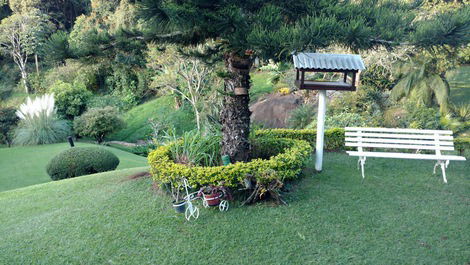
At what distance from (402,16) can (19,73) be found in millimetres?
23942

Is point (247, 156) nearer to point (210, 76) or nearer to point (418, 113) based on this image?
point (418, 113)

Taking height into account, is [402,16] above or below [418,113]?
above

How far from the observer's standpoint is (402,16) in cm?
379

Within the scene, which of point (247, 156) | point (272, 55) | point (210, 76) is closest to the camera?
point (272, 55)

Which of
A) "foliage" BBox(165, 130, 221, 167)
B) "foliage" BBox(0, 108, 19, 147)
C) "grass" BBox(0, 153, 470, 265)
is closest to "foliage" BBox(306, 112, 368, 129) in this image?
"grass" BBox(0, 153, 470, 265)

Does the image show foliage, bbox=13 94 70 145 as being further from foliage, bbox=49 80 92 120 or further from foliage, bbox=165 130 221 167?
foliage, bbox=165 130 221 167

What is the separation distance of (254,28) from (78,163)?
549 centimetres

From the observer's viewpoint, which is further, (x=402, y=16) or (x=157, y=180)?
(x=157, y=180)

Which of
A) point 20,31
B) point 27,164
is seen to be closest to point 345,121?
point 27,164

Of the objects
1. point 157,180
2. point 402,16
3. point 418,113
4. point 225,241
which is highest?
point 402,16

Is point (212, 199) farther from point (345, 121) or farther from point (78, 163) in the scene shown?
point (345, 121)

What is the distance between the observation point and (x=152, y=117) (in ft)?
54.9

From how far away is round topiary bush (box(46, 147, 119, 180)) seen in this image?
7453 mm

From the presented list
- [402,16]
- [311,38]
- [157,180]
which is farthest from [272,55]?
[157,180]
